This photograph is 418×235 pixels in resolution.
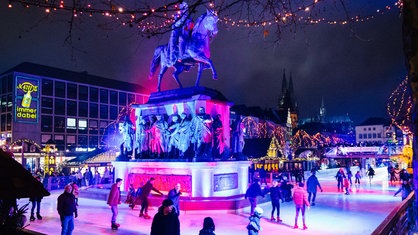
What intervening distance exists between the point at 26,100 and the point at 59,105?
7.38 metres

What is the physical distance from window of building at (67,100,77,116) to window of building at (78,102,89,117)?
90 centimetres

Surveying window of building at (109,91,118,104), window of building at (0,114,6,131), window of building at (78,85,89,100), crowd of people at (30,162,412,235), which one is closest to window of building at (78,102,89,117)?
window of building at (78,85,89,100)

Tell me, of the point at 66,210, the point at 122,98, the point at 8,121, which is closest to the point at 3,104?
the point at 8,121

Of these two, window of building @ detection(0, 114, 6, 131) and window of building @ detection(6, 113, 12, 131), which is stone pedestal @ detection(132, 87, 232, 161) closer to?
window of building @ detection(6, 113, 12, 131)

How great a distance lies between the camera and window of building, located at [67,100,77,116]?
6850 centimetres

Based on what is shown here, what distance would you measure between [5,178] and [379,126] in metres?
133

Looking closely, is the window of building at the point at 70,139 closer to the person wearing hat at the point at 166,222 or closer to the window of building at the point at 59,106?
the window of building at the point at 59,106

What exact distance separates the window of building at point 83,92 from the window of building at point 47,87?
5.97 m

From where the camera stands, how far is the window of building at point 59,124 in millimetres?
65125

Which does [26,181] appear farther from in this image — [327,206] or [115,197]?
[327,206]

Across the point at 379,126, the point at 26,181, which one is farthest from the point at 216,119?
the point at 379,126

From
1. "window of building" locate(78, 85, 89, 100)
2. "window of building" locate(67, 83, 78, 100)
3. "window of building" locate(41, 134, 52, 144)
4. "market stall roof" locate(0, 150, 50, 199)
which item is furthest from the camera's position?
"window of building" locate(78, 85, 89, 100)

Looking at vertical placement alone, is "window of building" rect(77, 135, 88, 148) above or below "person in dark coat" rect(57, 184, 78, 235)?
above

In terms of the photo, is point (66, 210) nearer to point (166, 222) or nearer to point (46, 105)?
point (166, 222)
